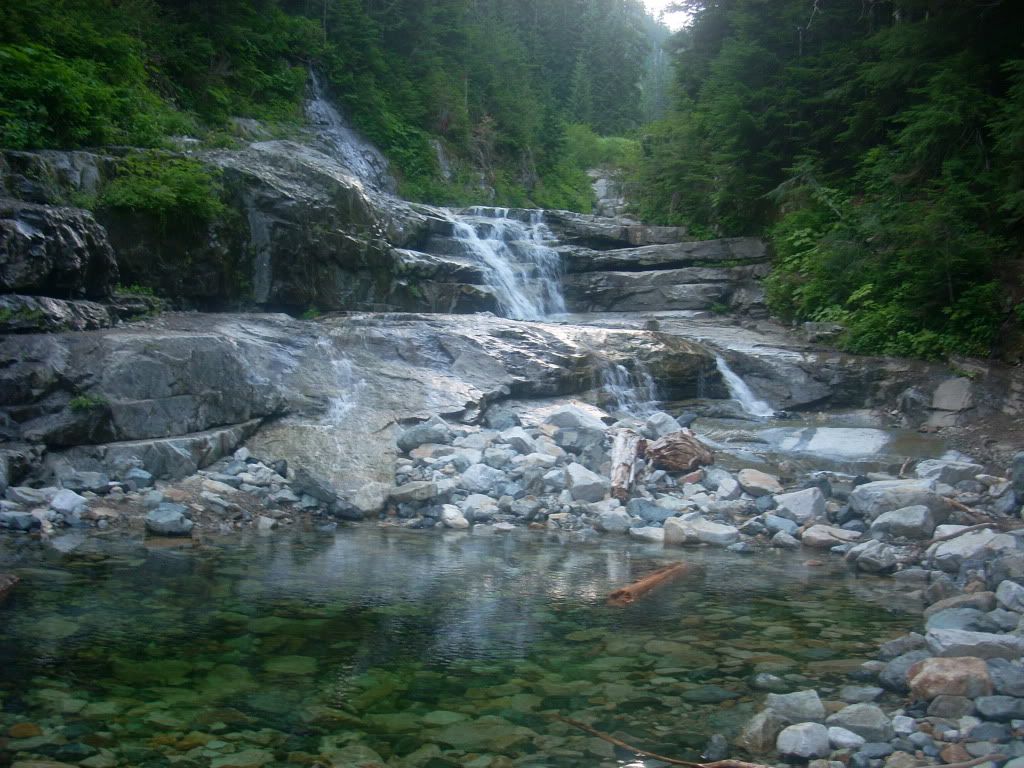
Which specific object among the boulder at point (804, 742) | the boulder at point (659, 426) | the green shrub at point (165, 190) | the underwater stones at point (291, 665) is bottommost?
the underwater stones at point (291, 665)

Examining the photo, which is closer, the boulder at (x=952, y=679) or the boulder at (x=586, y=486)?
the boulder at (x=952, y=679)

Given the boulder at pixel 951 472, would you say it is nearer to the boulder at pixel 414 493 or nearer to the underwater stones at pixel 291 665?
the boulder at pixel 414 493

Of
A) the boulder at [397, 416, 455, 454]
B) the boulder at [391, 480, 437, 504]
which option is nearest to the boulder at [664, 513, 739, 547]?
the boulder at [391, 480, 437, 504]

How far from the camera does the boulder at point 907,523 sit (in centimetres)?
709

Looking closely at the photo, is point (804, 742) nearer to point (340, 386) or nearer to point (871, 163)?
point (340, 386)

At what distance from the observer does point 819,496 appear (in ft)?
26.6

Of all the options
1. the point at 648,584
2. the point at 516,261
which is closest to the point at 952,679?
the point at 648,584

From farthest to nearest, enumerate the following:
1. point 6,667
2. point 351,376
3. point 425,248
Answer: point 425,248
point 351,376
point 6,667

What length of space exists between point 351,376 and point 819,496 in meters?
6.36

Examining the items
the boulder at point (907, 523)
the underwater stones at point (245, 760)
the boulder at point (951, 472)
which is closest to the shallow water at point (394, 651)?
the underwater stones at point (245, 760)

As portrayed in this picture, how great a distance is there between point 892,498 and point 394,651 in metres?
5.59

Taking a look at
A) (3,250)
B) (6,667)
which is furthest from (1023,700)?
(3,250)

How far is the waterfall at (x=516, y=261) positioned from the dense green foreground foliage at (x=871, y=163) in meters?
4.16

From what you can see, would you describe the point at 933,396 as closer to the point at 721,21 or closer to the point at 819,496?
the point at 819,496
